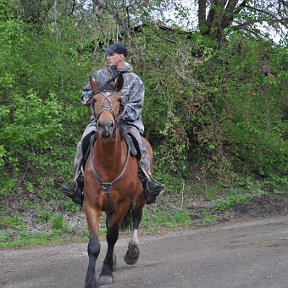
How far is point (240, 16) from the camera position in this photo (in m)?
16.4

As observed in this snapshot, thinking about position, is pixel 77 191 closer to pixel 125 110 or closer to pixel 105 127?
pixel 125 110

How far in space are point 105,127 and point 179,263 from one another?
2908 millimetres

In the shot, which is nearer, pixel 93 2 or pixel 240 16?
pixel 93 2

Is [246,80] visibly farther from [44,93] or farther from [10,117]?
[10,117]

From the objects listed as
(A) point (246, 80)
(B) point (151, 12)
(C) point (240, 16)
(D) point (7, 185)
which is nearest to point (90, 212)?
(D) point (7, 185)

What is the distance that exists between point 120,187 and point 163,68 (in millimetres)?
7613

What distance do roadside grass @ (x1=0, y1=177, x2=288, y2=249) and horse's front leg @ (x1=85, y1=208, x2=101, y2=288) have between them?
399cm

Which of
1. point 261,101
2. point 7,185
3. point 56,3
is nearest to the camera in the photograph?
point 7,185

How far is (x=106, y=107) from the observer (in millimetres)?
6359

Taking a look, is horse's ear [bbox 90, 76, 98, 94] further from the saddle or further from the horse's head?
the saddle

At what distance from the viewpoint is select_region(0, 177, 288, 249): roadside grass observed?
11211 millimetres

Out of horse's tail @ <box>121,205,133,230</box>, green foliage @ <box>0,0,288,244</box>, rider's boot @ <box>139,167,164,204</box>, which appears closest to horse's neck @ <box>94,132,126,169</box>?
rider's boot @ <box>139,167,164,204</box>

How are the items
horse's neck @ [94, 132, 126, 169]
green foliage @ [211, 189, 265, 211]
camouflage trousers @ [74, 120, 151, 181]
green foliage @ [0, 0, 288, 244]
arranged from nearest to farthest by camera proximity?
horse's neck @ [94, 132, 126, 169]
camouflage trousers @ [74, 120, 151, 181]
green foliage @ [0, 0, 288, 244]
green foliage @ [211, 189, 265, 211]

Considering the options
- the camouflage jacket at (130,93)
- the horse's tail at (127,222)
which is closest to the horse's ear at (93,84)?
the camouflage jacket at (130,93)
